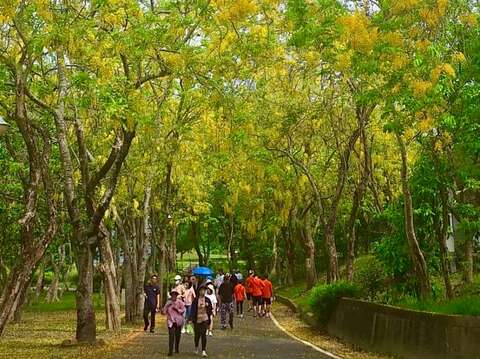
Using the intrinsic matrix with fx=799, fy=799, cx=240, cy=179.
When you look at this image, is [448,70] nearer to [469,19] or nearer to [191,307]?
[469,19]

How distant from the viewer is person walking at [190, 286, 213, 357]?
15289 mm

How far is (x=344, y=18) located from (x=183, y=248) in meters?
53.4

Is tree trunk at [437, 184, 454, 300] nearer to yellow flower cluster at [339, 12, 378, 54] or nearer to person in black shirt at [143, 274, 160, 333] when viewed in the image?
yellow flower cluster at [339, 12, 378, 54]

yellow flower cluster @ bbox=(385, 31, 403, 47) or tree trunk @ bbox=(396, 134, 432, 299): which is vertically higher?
yellow flower cluster @ bbox=(385, 31, 403, 47)

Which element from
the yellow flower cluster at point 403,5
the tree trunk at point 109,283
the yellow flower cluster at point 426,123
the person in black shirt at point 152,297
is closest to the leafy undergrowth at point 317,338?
the person in black shirt at point 152,297

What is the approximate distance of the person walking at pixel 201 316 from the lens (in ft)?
50.2

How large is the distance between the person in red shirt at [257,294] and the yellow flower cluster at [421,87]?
1773 centimetres

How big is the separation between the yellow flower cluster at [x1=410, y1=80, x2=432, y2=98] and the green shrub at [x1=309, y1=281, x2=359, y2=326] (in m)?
9.48

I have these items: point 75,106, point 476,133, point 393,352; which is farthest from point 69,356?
point 476,133

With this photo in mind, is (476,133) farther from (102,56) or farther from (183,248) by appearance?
(183,248)

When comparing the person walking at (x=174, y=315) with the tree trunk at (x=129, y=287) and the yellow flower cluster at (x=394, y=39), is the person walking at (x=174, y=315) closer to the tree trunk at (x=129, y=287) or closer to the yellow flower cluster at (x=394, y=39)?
the yellow flower cluster at (x=394, y=39)

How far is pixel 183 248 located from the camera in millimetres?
65312

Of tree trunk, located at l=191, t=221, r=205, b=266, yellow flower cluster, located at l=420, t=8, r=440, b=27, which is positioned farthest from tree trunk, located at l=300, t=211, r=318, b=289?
yellow flower cluster, located at l=420, t=8, r=440, b=27

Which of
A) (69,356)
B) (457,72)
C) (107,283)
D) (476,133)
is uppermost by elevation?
(457,72)
